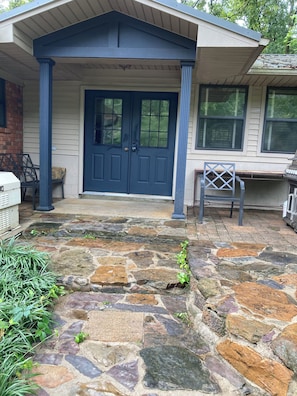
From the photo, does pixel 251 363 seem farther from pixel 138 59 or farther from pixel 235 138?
pixel 235 138

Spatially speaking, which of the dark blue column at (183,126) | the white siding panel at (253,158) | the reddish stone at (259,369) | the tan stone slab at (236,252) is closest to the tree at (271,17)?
the white siding panel at (253,158)

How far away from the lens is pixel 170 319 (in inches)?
91.9

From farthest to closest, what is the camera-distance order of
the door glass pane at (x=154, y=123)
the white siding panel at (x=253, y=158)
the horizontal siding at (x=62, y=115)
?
the horizontal siding at (x=62, y=115) → the door glass pane at (x=154, y=123) → the white siding panel at (x=253, y=158)

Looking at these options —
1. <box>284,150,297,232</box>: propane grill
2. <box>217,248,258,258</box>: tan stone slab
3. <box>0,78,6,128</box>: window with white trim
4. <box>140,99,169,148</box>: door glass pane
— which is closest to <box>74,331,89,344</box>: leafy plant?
<box>217,248,258,258</box>: tan stone slab

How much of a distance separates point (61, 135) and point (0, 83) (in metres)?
1.35

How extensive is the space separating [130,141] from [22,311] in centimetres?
441

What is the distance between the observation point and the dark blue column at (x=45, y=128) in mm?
4719

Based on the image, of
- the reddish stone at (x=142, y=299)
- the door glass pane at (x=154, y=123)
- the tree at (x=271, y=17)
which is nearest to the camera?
the reddish stone at (x=142, y=299)

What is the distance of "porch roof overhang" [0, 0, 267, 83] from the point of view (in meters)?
3.92

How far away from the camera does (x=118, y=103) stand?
607 centimetres

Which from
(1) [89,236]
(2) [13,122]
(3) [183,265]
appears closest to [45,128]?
(2) [13,122]

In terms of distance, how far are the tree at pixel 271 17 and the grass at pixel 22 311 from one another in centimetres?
1140

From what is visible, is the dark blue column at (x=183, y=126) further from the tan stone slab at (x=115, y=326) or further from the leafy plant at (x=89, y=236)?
the tan stone slab at (x=115, y=326)

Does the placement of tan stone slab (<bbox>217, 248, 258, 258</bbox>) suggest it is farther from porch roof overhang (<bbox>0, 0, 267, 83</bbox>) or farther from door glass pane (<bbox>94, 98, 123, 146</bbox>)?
door glass pane (<bbox>94, 98, 123, 146</bbox>)
